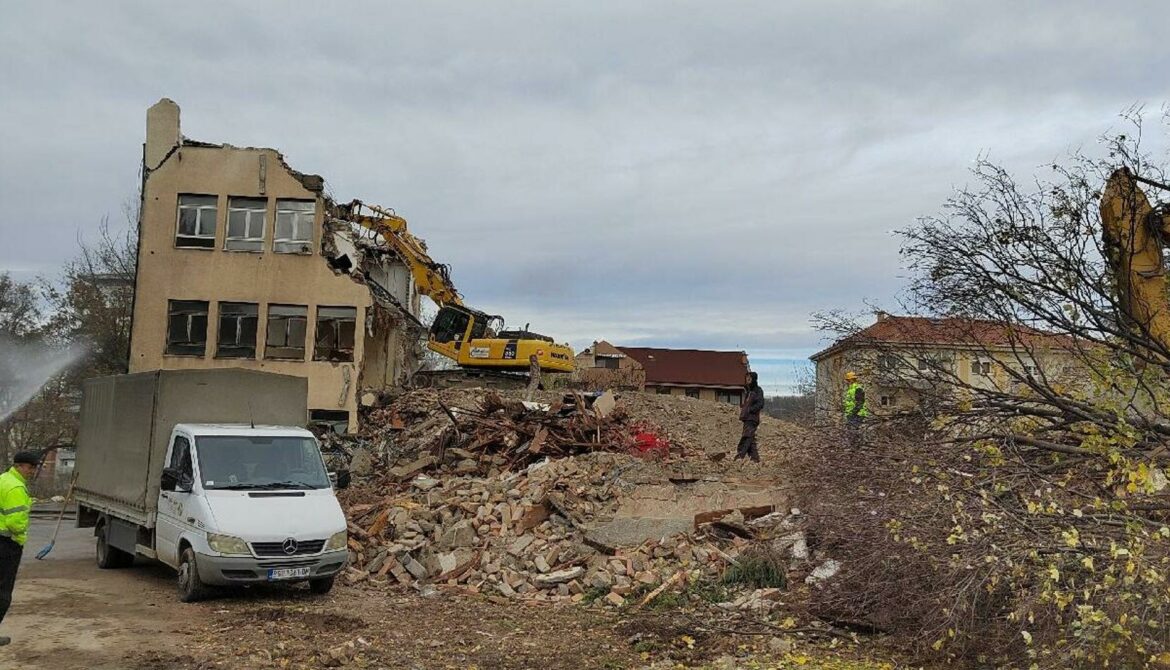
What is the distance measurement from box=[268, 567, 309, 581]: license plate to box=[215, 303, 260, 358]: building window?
62.0ft

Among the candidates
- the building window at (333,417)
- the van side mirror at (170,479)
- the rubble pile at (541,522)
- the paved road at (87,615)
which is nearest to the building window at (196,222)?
the building window at (333,417)

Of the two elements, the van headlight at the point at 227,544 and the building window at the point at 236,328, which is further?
the building window at the point at 236,328

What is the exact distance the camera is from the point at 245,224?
28031mm

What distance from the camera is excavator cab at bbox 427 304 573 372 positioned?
29906 millimetres

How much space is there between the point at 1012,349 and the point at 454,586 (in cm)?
717

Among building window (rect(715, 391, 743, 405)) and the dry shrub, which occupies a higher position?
building window (rect(715, 391, 743, 405))

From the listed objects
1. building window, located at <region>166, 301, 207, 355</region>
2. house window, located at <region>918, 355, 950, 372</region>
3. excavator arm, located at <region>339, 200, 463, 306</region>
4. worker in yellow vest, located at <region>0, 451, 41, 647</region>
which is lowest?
worker in yellow vest, located at <region>0, 451, 41, 647</region>

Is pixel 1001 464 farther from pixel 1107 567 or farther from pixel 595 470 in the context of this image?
pixel 595 470

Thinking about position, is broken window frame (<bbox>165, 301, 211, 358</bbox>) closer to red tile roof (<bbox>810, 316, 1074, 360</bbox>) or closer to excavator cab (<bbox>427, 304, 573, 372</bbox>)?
excavator cab (<bbox>427, 304, 573, 372</bbox>)

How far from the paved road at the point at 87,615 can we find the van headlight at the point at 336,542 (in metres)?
1.52

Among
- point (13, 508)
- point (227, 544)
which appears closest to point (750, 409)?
point (227, 544)

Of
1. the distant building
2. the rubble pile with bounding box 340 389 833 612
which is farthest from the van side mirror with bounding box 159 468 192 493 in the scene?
the distant building

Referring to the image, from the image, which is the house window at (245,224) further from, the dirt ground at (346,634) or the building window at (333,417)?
the dirt ground at (346,634)

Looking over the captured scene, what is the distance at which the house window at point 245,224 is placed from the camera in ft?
91.8
